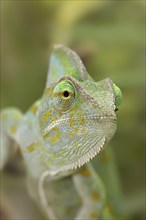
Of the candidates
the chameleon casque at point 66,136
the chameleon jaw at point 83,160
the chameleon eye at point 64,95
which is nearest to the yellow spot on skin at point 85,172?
the chameleon casque at point 66,136

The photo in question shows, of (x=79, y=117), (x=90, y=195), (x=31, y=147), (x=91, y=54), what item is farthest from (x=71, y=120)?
(x=91, y=54)

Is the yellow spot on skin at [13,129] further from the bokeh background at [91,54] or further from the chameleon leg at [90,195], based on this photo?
the bokeh background at [91,54]

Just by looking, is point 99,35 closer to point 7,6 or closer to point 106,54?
point 106,54

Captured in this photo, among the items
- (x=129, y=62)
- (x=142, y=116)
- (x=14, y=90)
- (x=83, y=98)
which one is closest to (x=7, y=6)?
(x=14, y=90)

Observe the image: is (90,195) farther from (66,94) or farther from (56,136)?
(66,94)

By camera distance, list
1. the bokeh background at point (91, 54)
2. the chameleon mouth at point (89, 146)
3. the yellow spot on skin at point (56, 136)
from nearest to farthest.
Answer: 1. the chameleon mouth at point (89, 146)
2. the yellow spot on skin at point (56, 136)
3. the bokeh background at point (91, 54)

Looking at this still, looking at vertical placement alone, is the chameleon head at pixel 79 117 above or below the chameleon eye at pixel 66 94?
below
